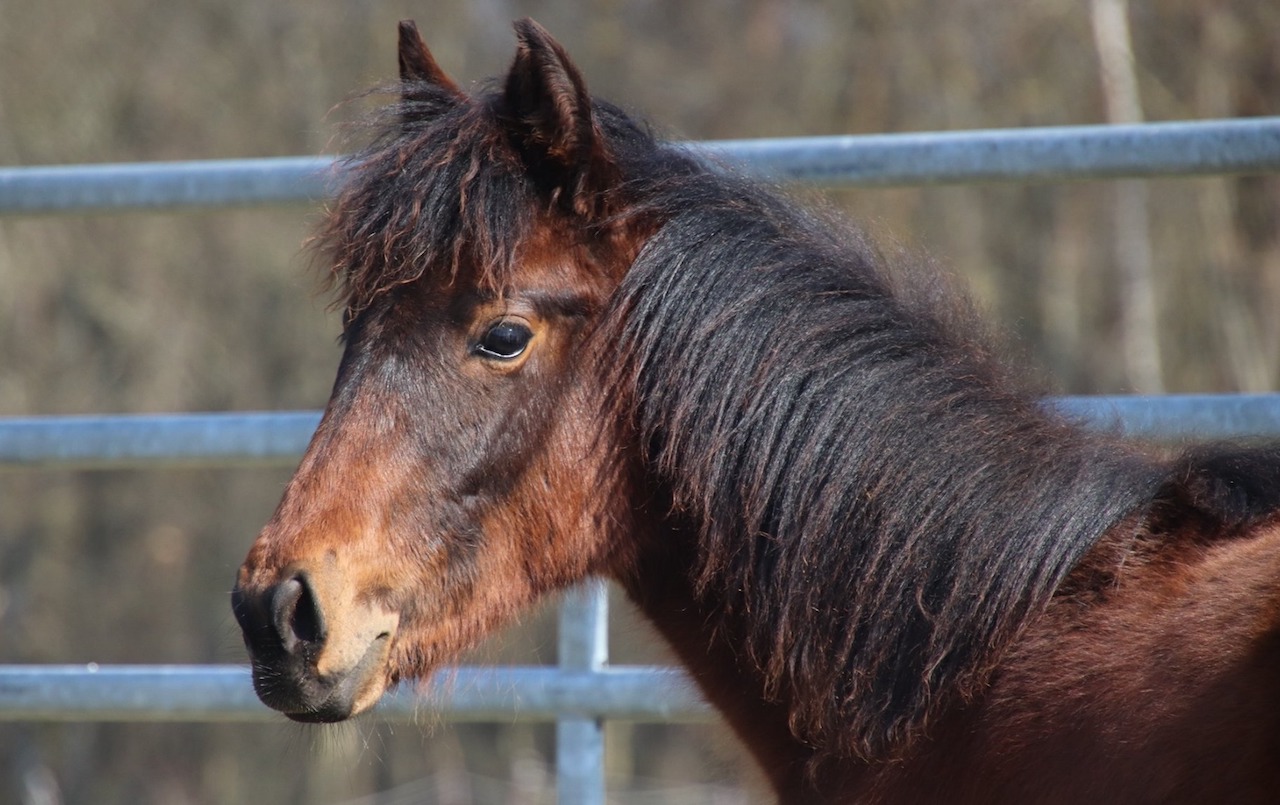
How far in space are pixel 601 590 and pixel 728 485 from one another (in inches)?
28.6

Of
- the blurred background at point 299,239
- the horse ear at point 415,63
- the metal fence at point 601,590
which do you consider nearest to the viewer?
the horse ear at point 415,63

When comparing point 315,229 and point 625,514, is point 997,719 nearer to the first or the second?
point 625,514

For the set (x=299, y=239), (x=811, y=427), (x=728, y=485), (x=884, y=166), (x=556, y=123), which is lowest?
(x=299, y=239)

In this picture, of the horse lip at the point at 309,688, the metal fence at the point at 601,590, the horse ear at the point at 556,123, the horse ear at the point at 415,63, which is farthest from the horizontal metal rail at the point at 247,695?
the horse ear at the point at 415,63

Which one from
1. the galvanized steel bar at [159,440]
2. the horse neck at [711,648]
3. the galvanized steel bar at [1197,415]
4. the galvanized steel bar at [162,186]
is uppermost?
the galvanized steel bar at [162,186]

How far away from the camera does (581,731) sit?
3330 millimetres

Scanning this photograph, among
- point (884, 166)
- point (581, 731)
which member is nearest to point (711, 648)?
point (581, 731)

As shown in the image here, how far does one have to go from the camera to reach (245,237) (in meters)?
16.0

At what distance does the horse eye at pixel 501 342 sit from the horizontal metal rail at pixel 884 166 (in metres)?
0.71

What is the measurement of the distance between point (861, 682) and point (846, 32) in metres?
14.5

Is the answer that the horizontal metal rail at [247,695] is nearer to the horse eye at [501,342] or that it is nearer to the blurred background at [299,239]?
the horse eye at [501,342]

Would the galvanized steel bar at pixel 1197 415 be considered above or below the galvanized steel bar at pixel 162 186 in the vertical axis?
below

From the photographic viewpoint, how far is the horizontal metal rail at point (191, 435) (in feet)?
10.2

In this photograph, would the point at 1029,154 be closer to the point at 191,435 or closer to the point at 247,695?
the point at 191,435
